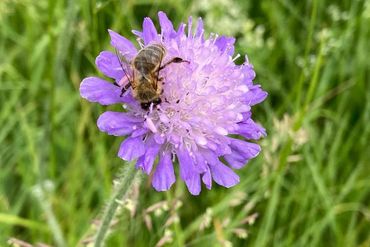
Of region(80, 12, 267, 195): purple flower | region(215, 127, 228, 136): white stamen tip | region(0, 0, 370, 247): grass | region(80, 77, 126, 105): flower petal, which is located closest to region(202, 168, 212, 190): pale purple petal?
region(80, 12, 267, 195): purple flower

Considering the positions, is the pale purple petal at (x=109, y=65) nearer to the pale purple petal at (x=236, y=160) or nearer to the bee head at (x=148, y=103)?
the bee head at (x=148, y=103)

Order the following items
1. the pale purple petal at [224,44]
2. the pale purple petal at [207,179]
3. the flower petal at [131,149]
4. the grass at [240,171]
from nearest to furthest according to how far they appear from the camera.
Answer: the flower petal at [131,149], the pale purple petal at [207,179], the pale purple petal at [224,44], the grass at [240,171]

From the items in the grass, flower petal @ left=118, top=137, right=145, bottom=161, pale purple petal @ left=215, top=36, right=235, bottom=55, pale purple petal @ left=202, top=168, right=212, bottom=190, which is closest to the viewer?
flower petal @ left=118, top=137, right=145, bottom=161

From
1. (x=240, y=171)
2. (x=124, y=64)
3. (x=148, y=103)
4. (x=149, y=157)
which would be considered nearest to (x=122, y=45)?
(x=124, y=64)

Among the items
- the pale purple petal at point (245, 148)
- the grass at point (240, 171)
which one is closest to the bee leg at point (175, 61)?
the pale purple petal at point (245, 148)

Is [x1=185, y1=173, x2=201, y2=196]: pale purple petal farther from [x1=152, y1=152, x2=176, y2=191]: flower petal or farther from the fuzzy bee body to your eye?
the fuzzy bee body
